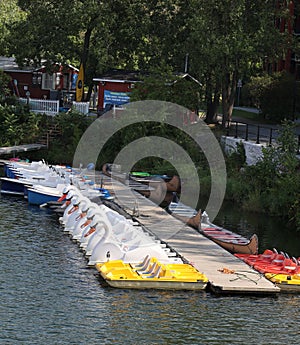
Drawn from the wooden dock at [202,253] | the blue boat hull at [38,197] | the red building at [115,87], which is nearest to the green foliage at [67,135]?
the red building at [115,87]

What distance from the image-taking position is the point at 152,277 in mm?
30562

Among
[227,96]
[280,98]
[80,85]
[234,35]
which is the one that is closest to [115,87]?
[80,85]

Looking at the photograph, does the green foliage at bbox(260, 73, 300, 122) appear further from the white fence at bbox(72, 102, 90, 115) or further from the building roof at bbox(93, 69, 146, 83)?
the white fence at bbox(72, 102, 90, 115)

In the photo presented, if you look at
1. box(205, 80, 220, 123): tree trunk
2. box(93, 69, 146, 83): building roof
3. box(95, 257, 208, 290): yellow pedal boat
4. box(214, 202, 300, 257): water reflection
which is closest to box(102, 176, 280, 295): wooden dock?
box(95, 257, 208, 290): yellow pedal boat

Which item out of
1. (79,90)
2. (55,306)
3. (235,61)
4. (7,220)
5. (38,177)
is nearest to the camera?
(55,306)

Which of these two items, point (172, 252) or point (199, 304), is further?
point (172, 252)

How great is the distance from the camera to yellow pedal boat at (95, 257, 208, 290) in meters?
30.2

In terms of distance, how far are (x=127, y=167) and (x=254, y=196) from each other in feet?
46.1

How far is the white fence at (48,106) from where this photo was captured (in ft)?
222

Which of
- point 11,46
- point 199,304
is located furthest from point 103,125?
point 199,304

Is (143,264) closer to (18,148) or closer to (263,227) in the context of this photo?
(263,227)

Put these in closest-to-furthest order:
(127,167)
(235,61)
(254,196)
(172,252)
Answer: (172,252) < (254,196) < (127,167) < (235,61)

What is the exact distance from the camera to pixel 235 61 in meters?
65.8

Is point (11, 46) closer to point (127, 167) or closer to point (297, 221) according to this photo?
point (127, 167)
